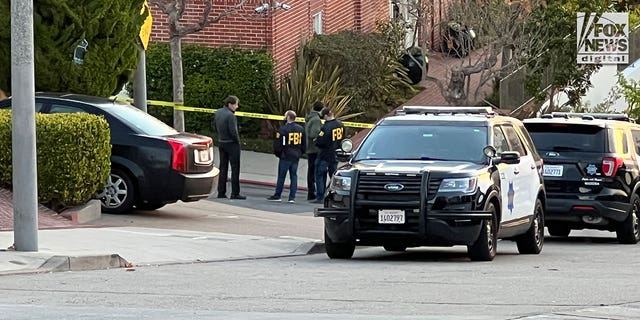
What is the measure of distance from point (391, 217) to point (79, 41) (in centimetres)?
791

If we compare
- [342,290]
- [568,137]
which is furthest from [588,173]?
[342,290]

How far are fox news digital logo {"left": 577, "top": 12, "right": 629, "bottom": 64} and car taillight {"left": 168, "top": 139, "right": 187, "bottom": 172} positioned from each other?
12.5 metres

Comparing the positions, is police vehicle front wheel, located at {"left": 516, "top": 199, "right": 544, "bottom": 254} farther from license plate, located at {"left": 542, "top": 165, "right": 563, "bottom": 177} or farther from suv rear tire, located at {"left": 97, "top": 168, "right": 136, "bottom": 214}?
suv rear tire, located at {"left": 97, "top": 168, "right": 136, "bottom": 214}

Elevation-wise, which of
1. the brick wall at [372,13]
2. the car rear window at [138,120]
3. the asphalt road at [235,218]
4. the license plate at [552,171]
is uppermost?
the brick wall at [372,13]

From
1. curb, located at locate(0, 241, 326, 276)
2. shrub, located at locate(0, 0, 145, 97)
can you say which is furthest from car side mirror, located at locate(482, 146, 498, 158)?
shrub, located at locate(0, 0, 145, 97)

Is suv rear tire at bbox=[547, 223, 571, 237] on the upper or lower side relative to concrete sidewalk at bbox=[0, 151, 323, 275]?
lower

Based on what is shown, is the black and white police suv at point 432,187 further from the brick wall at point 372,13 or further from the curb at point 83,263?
the brick wall at point 372,13

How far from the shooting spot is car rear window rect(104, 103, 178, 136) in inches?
772

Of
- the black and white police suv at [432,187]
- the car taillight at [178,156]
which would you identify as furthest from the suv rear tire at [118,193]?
the black and white police suv at [432,187]

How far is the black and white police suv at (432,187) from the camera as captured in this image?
592 inches

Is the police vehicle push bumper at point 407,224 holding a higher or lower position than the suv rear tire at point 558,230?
higher

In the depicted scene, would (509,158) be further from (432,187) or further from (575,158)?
(575,158)

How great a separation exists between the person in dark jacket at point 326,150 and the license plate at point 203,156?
5182 mm

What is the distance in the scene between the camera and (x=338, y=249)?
629 inches
